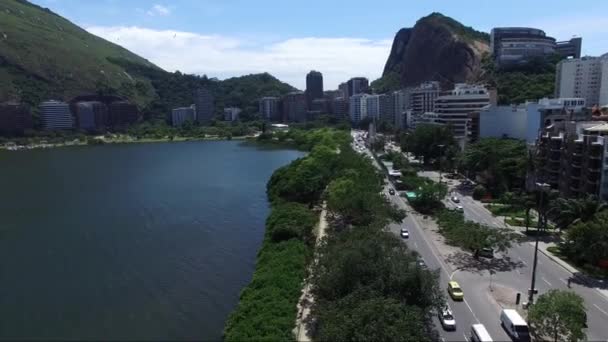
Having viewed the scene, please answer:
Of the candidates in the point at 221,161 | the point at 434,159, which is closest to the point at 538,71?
the point at 434,159

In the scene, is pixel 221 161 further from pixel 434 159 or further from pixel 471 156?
pixel 471 156

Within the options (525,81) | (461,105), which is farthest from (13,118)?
(525,81)

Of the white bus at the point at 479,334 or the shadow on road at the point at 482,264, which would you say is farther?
the shadow on road at the point at 482,264

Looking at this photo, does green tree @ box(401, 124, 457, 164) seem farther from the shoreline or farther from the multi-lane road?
the shoreline

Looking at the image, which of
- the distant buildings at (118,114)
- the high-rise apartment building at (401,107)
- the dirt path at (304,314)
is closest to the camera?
the dirt path at (304,314)

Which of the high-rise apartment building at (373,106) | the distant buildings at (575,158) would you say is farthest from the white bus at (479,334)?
the high-rise apartment building at (373,106)

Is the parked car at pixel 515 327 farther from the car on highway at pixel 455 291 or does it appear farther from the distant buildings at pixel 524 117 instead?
the distant buildings at pixel 524 117
